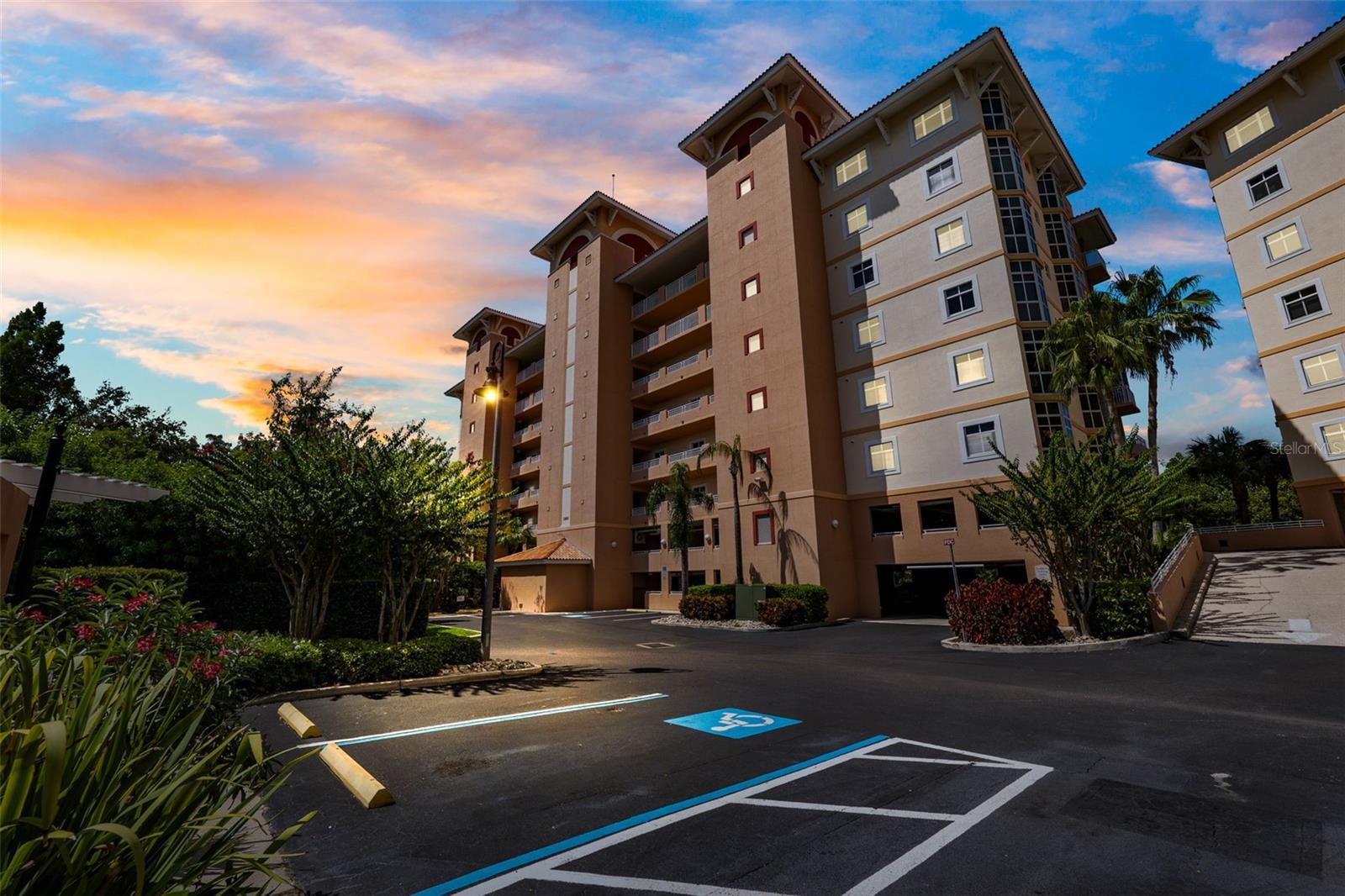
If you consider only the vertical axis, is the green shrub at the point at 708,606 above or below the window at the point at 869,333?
below

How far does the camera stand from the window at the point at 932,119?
29.8m

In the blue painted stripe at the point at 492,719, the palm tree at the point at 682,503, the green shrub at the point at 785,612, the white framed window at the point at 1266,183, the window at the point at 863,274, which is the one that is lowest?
the blue painted stripe at the point at 492,719

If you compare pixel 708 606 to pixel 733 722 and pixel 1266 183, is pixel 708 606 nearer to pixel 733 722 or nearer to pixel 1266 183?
pixel 733 722

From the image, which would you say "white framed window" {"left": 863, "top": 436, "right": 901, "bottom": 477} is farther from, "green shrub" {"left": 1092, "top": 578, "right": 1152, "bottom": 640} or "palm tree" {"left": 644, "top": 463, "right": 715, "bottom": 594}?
"green shrub" {"left": 1092, "top": 578, "right": 1152, "bottom": 640}

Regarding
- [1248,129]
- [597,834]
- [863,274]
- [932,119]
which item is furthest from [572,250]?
[597,834]

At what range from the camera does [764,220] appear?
111ft

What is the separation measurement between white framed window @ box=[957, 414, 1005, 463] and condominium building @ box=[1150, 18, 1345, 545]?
590 inches

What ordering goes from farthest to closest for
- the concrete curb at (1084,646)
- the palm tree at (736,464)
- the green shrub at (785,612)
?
the palm tree at (736,464), the green shrub at (785,612), the concrete curb at (1084,646)

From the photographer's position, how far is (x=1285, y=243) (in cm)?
2867

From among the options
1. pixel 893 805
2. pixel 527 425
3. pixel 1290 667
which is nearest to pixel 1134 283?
pixel 1290 667

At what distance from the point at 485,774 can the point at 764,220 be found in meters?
32.9

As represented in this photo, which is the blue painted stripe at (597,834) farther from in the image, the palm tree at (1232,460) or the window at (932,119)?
the palm tree at (1232,460)

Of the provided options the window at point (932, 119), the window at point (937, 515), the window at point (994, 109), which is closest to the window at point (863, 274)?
the window at point (932, 119)

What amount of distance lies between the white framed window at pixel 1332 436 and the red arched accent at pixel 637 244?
137 feet
